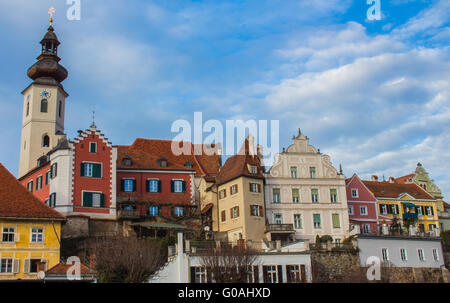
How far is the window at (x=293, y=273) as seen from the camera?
47.9 m

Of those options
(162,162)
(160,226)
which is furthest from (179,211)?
(160,226)

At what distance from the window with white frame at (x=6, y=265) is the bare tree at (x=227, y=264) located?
15.0 m

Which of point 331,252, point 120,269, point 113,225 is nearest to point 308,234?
point 331,252

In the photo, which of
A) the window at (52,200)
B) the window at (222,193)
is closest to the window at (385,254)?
the window at (222,193)

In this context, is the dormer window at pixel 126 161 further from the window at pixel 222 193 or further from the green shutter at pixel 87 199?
the window at pixel 222 193

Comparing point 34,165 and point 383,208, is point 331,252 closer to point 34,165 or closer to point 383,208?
point 383,208

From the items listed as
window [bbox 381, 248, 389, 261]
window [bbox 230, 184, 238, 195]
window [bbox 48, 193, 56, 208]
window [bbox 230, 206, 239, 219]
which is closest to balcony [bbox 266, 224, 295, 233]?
window [bbox 230, 206, 239, 219]

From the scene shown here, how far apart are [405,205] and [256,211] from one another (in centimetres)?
2378

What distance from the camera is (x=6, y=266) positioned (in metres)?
46.8

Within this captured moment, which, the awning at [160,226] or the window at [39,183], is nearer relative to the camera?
the awning at [160,226]

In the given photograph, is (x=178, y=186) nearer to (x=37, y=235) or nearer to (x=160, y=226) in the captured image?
(x=160, y=226)

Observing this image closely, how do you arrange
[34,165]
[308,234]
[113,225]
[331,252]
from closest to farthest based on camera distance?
[331,252] < [113,225] < [308,234] < [34,165]

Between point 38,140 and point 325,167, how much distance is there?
34562mm
